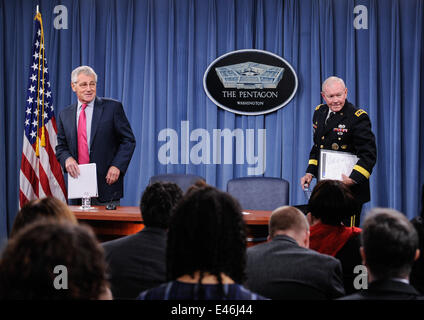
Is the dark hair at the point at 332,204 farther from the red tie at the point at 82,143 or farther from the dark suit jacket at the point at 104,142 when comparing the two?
the red tie at the point at 82,143

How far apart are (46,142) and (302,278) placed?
356 cm

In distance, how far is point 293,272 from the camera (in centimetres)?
164

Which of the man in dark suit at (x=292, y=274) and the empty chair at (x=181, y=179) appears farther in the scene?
the empty chair at (x=181, y=179)

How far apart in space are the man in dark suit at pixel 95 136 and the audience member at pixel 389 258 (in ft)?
9.45

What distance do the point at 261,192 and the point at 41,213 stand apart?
2.65 m

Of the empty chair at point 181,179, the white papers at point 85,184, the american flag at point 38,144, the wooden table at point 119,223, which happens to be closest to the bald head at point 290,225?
the wooden table at point 119,223

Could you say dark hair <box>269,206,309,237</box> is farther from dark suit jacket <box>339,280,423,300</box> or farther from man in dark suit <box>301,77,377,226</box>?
man in dark suit <box>301,77,377,226</box>

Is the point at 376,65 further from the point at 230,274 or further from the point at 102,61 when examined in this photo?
the point at 230,274

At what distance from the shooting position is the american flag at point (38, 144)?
4.47 m

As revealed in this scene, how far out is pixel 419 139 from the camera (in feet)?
17.0

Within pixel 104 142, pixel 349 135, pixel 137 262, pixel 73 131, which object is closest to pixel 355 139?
pixel 349 135

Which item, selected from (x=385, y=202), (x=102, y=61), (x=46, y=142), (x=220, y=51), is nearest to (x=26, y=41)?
(x=102, y=61)

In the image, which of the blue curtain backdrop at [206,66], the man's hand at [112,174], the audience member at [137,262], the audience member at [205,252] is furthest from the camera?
the blue curtain backdrop at [206,66]

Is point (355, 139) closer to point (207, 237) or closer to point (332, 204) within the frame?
point (332, 204)
